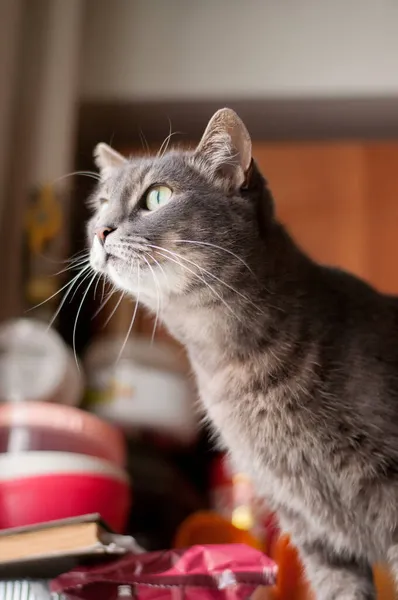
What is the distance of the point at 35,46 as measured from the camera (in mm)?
1401

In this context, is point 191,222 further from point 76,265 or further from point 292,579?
point 292,579

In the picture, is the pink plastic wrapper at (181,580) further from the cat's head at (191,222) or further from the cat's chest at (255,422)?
the cat's head at (191,222)

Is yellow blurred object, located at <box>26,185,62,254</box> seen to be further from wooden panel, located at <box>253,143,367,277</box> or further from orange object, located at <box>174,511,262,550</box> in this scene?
orange object, located at <box>174,511,262,550</box>

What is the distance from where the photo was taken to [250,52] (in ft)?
4.50

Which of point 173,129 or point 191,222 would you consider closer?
point 191,222

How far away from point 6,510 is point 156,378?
403 mm

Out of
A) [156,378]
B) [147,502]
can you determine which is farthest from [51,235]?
[147,502]

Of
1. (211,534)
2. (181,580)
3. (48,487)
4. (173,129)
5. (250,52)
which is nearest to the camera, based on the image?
(181,580)

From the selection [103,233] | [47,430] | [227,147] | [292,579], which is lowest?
[292,579]

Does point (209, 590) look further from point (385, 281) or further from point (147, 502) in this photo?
point (385, 281)

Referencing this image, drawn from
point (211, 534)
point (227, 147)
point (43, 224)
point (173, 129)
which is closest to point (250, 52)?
point (173, 129)

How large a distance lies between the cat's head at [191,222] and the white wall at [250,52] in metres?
0.58

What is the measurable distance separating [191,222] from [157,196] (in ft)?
0.21

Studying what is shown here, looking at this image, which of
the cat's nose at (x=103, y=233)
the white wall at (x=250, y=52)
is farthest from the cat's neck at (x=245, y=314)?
the white wall at (x=250, y=52)
